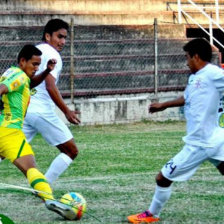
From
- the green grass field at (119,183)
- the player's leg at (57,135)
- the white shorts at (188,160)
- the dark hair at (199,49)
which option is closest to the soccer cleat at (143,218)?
the green grass field at (119,183)

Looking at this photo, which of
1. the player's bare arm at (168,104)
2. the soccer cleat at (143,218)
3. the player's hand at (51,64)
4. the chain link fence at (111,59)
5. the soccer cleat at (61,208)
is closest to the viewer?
the soccer cleat at (61,208)

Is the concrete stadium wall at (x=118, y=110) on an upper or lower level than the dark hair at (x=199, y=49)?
lower

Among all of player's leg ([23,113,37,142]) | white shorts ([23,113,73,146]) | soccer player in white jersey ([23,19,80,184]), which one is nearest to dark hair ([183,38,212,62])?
soccer player in white jersey ([23,19,80,184])

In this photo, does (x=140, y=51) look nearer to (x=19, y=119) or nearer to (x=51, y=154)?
(x=51, y=154)

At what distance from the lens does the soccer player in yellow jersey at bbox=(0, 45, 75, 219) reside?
28.3 feet

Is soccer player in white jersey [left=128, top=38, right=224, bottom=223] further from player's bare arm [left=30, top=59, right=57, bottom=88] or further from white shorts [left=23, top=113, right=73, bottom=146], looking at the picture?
white shorts [left=23, top=113, right=73, bottom=146]

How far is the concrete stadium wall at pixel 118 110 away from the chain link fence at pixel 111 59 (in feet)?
0.97

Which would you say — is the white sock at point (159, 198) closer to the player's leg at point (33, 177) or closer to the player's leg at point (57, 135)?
the player's leg at point (33, 177)

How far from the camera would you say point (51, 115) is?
34.5 feet

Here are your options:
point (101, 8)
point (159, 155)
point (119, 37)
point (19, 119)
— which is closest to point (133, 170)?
point (159, 155)

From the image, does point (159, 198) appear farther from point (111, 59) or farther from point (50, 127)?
point (111, 59)

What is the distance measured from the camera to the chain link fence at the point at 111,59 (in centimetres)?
2028

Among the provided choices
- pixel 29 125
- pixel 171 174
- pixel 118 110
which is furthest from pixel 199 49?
pixel 118 110

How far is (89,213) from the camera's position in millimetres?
9070
